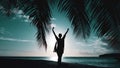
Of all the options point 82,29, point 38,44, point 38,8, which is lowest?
point 38,44

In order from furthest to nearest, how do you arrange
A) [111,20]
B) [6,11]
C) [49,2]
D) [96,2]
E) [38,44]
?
1. [6,11]
2. [38,44]
3. [49,2]
4. [96,2]
5. [111,20]

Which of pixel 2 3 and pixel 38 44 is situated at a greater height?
pixel 2 3

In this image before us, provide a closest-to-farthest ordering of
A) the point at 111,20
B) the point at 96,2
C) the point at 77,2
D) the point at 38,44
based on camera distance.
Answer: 1. the point at 111,20
2. the point at 96,2
3. the point at 77,2
4. the point at 38,44

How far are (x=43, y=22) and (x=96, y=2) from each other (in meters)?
0.93

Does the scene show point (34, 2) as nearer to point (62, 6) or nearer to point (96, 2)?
point (62, 6)

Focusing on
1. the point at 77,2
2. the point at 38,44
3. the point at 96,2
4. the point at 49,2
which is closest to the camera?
the point at 96,2

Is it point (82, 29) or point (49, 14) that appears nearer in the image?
point (82, 29)

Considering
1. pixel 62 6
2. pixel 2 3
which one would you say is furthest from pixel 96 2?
pixel 2 3

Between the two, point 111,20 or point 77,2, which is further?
point 77,2

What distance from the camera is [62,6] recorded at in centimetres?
258

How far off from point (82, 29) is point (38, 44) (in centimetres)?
80

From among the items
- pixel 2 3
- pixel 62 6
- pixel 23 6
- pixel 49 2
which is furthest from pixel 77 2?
pixel 2 3

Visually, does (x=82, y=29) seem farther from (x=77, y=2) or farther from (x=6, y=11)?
(x=6, y=11)

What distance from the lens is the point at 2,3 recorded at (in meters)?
3.16
